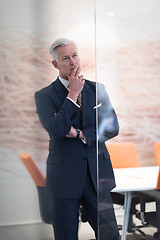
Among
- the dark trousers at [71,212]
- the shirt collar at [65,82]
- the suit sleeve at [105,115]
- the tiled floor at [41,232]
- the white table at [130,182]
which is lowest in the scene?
the tiled floor at [41,232]

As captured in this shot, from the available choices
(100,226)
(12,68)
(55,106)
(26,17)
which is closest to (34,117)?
(55,106)

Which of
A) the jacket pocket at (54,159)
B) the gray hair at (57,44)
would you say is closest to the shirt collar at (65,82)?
the gray hair at (57,44)

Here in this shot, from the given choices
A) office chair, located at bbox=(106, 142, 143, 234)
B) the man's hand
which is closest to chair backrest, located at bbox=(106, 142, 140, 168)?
office chair, located at bbox=(106, 142, 143, 234)

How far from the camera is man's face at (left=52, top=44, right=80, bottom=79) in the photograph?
92.7 inches

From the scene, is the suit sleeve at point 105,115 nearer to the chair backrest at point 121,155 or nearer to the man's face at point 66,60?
the chair backrest at point 121,155

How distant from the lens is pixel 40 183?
2.40m

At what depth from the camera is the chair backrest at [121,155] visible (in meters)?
2.38

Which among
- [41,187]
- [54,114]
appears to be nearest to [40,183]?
[41,187]

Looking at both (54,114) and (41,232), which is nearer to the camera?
(54,114)

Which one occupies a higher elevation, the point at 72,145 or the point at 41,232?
the point at 72,145

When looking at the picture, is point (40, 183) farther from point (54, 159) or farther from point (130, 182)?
point (130, 182)

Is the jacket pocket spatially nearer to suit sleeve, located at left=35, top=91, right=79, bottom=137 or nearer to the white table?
suit sleeve, located at left=35, top=91, right=79, bottom=137

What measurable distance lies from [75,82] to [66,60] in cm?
14

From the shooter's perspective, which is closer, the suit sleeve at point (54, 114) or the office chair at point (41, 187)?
the suit sleeve at point (54, 114)
